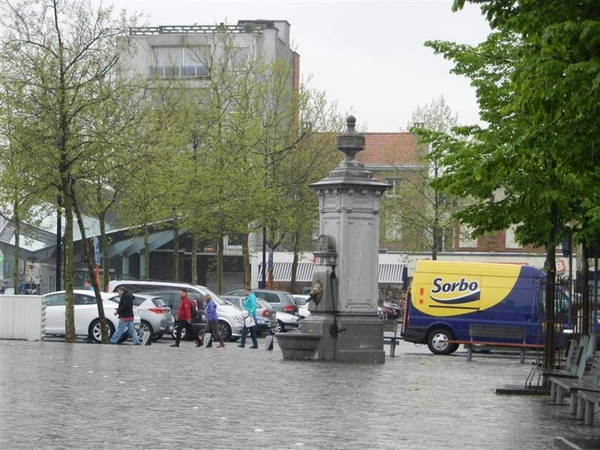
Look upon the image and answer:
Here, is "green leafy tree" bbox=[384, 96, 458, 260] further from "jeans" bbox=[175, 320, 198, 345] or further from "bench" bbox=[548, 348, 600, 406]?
"bench" bbox=[548, 348, 600, 406]

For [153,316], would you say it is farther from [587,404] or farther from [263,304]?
[587,404]

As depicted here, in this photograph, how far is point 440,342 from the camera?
38500mm

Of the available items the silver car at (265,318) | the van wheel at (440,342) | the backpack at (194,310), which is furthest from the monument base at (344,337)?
the silver car at (265,318)

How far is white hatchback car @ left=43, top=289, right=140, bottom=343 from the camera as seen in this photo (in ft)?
130

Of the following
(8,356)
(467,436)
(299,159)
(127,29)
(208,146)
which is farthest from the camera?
(299,159)

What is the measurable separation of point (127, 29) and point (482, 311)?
41.5 feet

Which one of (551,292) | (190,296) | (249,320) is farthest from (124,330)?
(551,292)

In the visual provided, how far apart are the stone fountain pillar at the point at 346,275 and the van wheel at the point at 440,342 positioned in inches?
325

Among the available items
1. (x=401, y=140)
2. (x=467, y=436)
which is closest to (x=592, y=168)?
(x=467, y=436)

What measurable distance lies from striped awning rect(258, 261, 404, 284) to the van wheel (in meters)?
40.6

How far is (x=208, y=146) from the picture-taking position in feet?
180

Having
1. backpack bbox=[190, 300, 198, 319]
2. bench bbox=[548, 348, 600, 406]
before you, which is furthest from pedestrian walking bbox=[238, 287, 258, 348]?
bench bbox=[548, 348, 600, 406]

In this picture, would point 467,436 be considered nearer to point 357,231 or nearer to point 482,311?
point 357,231

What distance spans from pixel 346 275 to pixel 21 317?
12.1 m
